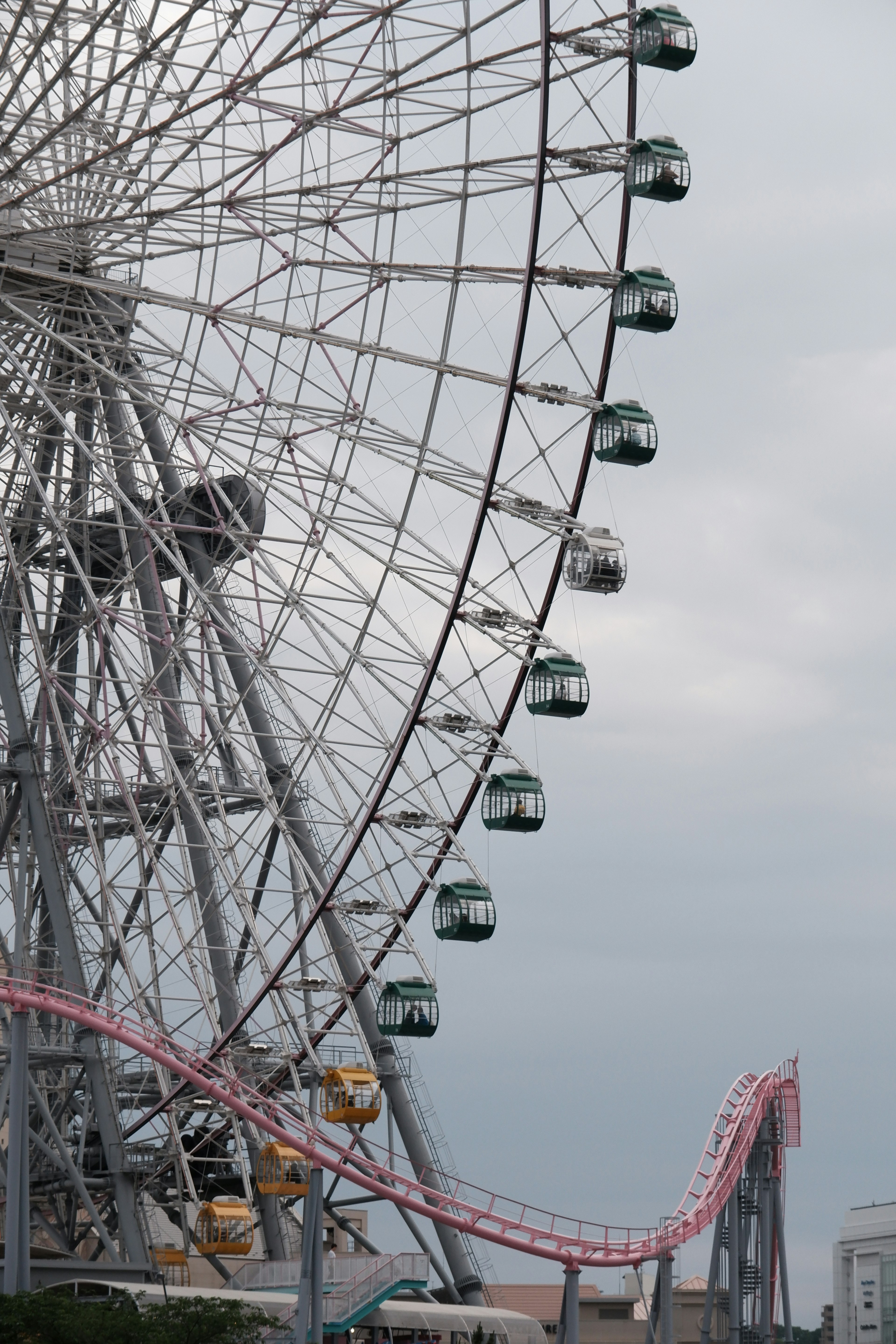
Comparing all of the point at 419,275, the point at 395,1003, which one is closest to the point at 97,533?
the point at 419,275

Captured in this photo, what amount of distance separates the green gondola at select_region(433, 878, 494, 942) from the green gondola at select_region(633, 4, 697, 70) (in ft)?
51.9

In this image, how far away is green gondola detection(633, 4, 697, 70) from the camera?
120ft

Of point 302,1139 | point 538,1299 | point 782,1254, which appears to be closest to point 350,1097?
point 302,1139

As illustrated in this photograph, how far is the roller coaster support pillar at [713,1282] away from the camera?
51.8 m

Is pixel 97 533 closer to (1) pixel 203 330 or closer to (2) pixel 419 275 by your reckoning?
(1) pixel 203 330

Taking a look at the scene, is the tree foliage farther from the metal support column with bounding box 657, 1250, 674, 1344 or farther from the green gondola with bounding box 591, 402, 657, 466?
the green gondola with bounding box 591, 402, 657, 466

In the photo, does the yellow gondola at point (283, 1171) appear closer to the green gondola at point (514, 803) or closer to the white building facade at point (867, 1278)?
the green gondola at point (514, 803)

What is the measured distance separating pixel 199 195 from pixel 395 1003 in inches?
651

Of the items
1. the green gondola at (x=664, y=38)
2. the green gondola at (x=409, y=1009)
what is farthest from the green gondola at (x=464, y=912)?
the green gondola at (x=664, y=38)

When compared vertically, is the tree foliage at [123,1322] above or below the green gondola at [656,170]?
below

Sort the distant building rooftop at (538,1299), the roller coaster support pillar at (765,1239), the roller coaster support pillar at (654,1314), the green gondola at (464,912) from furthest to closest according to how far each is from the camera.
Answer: the distant building rooftop at (538,1299), the roller coaster support pillar at (765,1239), the roller coaster support pillar at (654,1314), the green gondola at (464,912)

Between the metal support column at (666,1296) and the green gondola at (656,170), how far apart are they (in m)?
22.5

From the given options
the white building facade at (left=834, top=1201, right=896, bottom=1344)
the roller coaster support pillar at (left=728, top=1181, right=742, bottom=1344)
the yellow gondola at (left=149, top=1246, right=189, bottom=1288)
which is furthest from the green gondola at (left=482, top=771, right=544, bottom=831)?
the white building facade at (left=834, top=1201, right=896, bottom=1344)

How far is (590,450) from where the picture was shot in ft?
123
